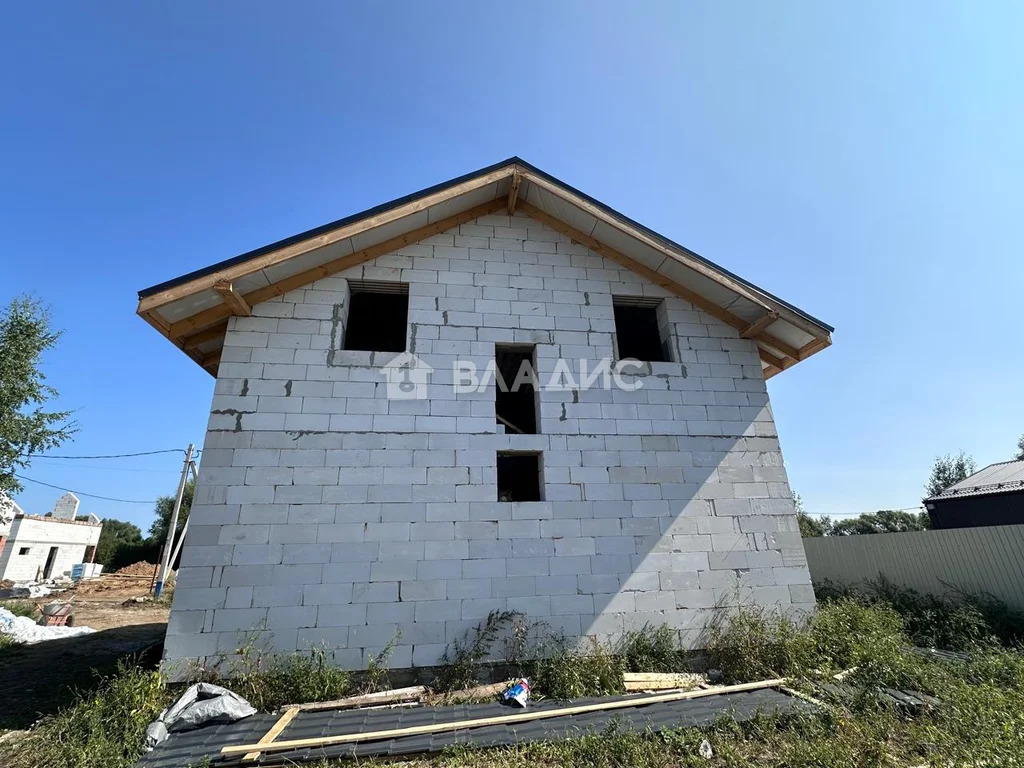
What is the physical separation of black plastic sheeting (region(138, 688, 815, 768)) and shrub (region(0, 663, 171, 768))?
Result: 0.30m

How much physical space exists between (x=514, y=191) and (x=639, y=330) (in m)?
3.55

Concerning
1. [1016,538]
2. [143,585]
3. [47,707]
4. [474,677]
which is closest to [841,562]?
[1016,538]

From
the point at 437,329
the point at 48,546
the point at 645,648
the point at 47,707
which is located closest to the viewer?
the point at 47,707

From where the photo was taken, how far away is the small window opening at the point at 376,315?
731 centimetres

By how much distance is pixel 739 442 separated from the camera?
7.06 meters

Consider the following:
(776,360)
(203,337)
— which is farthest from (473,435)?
(776,360)

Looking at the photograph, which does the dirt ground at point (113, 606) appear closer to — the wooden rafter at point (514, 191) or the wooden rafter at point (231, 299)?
the wooden rafter at point (231, 299)

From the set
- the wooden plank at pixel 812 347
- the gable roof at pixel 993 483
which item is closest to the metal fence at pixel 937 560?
the wooden plank at pixel 812 347

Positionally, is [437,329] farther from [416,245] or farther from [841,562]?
[841,562]

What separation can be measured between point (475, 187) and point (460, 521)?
16.5ft

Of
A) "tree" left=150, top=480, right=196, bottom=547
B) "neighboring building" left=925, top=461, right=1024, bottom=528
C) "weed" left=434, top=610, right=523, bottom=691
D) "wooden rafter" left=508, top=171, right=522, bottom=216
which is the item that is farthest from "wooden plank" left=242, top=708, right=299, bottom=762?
"tree" left=150, top=480, right=196, bottom=547

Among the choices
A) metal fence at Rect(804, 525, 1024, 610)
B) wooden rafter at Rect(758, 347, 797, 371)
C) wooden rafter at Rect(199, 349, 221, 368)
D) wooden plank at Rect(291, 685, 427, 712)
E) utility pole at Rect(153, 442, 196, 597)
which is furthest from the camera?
utility pole at Rect(153, 442, 196, 597)

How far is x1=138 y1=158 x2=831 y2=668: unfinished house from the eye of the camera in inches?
219

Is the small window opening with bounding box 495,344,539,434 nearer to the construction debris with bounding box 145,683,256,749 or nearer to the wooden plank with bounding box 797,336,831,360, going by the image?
the construction debris with bounding box 145,683,256,749
